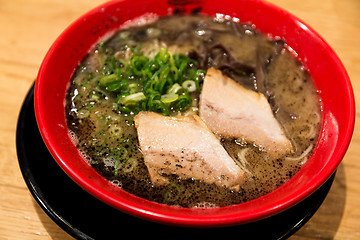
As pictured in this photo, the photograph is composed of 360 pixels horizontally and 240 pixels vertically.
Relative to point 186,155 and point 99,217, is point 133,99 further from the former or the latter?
point 99,217

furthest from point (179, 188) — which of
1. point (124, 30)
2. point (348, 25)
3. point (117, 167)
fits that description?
point (348, 25)

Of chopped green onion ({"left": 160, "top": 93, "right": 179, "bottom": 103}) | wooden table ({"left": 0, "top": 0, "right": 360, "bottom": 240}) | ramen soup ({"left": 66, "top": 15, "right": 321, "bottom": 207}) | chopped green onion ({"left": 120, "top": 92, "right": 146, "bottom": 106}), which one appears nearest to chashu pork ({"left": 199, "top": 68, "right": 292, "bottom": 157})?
ramen soup ({"left": 66, "top": 15, "right": 321, "bottom": 207})

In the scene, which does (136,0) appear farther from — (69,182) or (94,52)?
(69,182)

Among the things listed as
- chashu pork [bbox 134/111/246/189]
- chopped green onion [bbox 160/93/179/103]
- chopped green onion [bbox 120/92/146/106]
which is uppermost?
chopped green onion [bbox 160/93/179/103]

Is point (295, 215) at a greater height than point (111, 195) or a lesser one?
lesser

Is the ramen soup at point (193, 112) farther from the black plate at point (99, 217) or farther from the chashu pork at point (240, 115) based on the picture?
the black plate at point (99, 217)

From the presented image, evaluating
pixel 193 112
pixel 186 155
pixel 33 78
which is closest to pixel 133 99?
pixel 193 112

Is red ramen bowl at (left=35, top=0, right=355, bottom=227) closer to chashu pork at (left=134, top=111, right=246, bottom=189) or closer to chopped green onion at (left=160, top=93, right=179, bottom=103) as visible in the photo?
chashu pork at (left=134, top=111, right=246, bottom=189)
